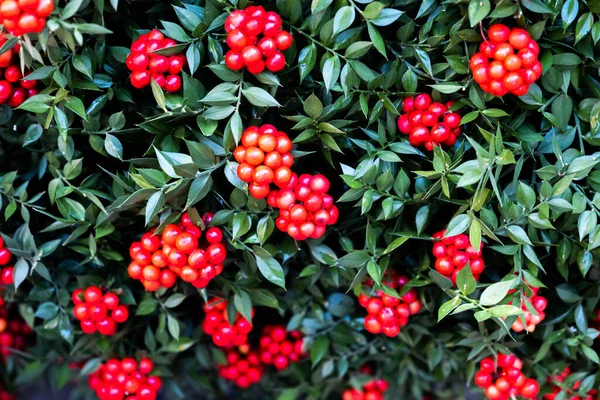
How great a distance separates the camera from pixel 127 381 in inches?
57.1

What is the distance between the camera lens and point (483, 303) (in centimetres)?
116

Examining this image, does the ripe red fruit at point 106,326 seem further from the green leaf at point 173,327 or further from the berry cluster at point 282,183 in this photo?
the berry cluster at point 282,183

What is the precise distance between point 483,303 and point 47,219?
102 centimetres

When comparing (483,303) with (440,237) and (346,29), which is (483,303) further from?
(346,29)

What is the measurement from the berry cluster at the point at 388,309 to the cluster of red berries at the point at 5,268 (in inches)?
31.2

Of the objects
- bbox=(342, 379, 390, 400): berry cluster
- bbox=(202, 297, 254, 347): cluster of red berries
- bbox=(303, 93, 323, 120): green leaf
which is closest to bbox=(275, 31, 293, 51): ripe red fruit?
bbox=(303, 93, 323, 120): green leaf

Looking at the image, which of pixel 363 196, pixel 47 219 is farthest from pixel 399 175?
pixel 47 219

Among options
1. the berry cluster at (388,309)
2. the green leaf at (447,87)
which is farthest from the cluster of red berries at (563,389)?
the green leaf at (447,87)

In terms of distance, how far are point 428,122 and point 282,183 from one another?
32 centimetres

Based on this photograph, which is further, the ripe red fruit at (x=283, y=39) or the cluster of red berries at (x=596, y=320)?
the cluster of red berries at (x=596, y=320)

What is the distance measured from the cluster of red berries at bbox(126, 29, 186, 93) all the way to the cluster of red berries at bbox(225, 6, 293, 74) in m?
0.12

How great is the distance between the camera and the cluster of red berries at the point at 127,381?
1447mm

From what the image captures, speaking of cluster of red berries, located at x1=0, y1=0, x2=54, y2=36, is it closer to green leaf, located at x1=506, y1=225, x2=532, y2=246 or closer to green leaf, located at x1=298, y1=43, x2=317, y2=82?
green leaf, located at x1=298, y1=43, x2=317, y2=82

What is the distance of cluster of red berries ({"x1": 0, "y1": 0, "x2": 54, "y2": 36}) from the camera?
967 mm
